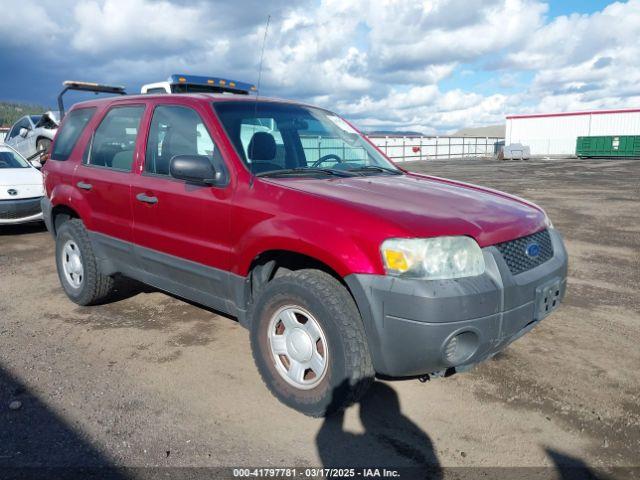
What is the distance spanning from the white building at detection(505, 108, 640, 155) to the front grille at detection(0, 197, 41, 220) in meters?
43.1

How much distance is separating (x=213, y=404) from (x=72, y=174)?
266 centimetres

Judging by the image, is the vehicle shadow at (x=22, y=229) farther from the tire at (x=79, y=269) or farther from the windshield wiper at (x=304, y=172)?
the windshield wiper at (x=304, y=172)

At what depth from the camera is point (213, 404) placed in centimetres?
310

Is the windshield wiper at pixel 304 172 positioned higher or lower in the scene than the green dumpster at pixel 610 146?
higher

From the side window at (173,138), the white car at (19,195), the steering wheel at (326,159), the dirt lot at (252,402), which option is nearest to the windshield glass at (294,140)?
the steering wheel at (326,159)

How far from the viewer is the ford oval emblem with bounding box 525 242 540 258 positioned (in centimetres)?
294

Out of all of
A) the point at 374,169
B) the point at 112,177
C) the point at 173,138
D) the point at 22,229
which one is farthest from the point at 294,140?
the point at 22,229

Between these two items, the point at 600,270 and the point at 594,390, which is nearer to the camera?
the point at 594,390

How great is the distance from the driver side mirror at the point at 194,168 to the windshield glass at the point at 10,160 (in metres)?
7.17

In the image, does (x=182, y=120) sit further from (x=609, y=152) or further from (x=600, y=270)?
(x=609, y=152)

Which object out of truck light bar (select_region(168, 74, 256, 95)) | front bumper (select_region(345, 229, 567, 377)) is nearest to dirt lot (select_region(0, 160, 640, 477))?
front bumper (select_region(345, 229, 567, 377))

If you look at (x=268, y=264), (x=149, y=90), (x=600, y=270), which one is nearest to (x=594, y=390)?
(x=268, y=264)

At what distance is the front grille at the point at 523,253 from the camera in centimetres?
280

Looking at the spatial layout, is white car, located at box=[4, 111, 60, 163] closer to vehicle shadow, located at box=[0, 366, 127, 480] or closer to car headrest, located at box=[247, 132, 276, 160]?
car headrest, located at box=[247, 132, 276, 160]
